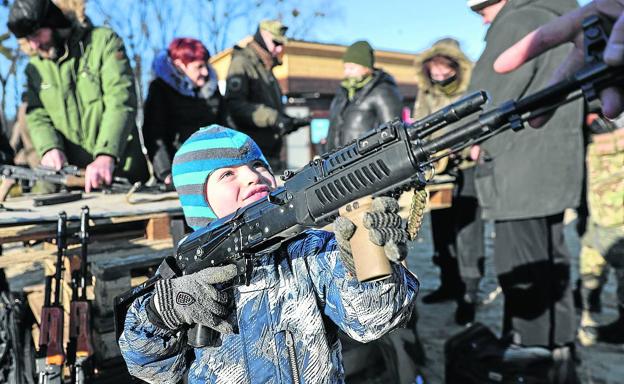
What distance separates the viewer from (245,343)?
1.66 metres

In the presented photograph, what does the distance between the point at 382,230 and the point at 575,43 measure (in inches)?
42.9

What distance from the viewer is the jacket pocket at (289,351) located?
1.58 metres

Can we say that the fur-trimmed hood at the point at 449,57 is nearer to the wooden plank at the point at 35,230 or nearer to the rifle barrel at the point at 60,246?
the wooden plank at the point at 35,230

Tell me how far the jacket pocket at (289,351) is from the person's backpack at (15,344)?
1673mm

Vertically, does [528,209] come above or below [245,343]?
above

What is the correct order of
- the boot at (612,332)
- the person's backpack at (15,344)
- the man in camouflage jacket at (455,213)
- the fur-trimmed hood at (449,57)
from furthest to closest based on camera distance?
the fur-trimmed hood at (449,57)
the man in camouflage jacket at (455,213)
the boot at (612,332)
the person's backpack at (15,344)

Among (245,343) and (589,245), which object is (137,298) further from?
(589,245)

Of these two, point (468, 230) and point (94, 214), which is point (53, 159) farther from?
point (468, 230)

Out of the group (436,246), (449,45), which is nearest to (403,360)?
(436,246)

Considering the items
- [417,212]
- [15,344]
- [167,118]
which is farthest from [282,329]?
[167,118]

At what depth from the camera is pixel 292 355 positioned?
5.26ft

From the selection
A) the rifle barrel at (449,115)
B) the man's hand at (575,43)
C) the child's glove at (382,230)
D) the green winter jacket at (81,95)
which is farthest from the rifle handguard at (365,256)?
the green winter jacket at (81,95)

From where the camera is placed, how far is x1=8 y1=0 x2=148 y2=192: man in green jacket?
3.70 metres

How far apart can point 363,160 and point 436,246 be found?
13.2 feet
